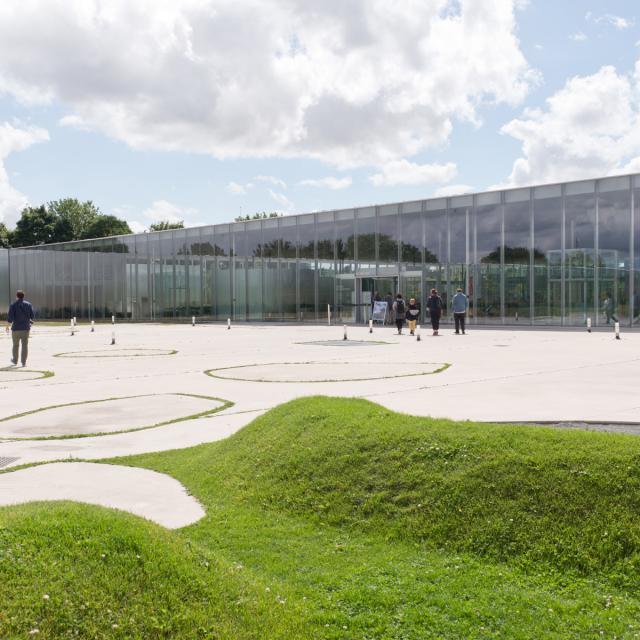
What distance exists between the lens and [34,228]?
10525cm

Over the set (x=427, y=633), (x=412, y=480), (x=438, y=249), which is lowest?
(x=427, y=633)

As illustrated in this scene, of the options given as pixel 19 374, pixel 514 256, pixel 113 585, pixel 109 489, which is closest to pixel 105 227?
pixel 514 256

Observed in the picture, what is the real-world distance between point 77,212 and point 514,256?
92.2 metres

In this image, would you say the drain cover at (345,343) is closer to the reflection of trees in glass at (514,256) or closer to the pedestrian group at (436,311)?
the pedestrian group at (436,311)

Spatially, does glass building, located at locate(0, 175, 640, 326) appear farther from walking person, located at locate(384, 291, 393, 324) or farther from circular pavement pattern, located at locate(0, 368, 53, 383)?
circular pavement pattern, located at locate(0, 368, 53, 383)

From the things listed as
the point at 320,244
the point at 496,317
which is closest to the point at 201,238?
the point at 320,244

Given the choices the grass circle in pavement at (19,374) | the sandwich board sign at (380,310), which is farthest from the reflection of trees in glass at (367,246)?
the grass circle in pavement at (19,374)

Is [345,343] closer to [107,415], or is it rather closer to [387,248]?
[107,415]

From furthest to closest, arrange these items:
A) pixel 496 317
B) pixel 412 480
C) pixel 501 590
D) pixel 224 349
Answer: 1. pixel 496 317
2. pixel 224 349
3. pixel 412 480
4. pixel 501 590

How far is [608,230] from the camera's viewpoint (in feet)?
136

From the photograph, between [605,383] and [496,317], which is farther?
[496,317]

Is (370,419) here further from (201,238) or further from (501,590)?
(201,238)

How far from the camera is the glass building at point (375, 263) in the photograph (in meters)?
41.9

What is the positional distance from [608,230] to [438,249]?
34.7 ft
